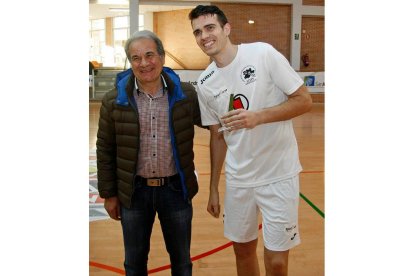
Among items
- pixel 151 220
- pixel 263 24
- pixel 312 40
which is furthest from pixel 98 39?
pixel 151 220

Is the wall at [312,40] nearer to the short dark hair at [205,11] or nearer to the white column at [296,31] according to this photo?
the white column at [296,31]

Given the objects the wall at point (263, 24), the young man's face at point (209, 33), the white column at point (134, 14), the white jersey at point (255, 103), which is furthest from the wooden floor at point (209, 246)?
the wall at point (263, 24)

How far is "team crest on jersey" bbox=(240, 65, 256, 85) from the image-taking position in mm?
2288

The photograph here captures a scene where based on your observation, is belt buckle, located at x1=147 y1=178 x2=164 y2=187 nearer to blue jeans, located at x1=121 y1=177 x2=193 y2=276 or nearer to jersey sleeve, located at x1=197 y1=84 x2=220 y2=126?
blue jeans, located at x1=121 y1=177 x2=193 y2=276

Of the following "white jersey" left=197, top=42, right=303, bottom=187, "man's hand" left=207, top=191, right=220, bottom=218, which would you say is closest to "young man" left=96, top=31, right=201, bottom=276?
"white jersey" left=197, top=42, right=303, bottom=187

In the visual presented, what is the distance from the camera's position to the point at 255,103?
229cm

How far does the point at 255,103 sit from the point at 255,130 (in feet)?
0.54

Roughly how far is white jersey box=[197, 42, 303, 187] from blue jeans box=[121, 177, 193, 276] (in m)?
0.35

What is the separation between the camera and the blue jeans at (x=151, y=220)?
2379mm

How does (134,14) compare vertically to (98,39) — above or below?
above

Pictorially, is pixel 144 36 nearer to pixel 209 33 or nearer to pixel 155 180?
pixel 209 33
